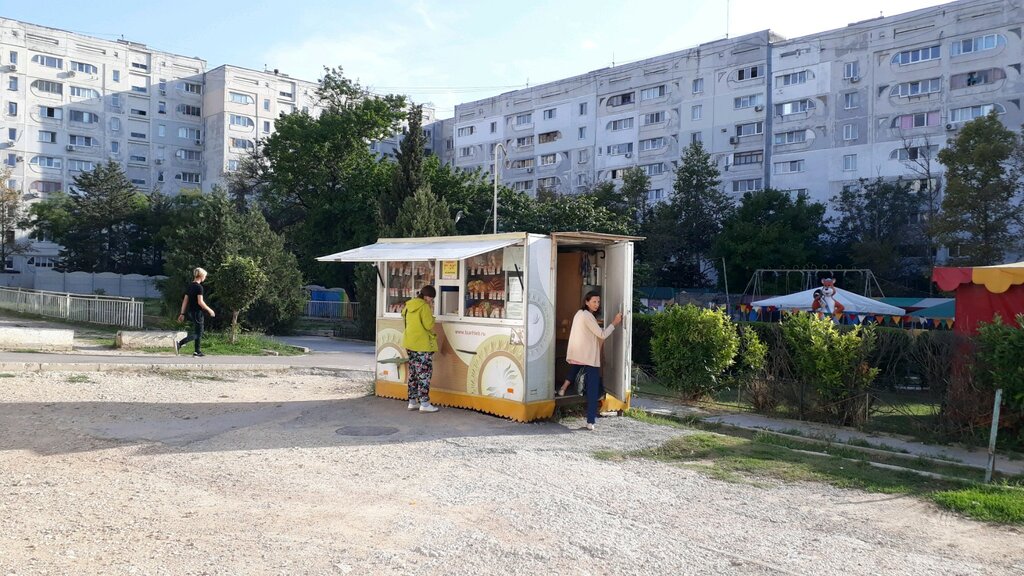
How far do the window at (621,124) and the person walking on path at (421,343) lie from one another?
195 ft

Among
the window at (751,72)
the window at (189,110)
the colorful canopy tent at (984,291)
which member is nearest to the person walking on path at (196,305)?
the colorful canopy tent at (984,291)

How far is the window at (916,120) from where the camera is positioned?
50531mm

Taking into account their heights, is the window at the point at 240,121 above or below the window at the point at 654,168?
above

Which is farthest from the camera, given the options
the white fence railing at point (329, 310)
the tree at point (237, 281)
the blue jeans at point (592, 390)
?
the white fence railing at point (329, 310)

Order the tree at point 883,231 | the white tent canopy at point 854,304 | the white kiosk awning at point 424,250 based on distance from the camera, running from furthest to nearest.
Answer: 1. the tree at point 883,231
2. the white tent canopy at point 854,304
3. the white kiosk awning at point 424,250

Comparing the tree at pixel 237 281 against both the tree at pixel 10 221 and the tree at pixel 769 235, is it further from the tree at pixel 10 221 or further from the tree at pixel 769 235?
the tree at pixel 10 221

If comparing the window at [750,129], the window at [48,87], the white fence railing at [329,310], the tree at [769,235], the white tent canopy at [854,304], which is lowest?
the white fence railing at [329,310]

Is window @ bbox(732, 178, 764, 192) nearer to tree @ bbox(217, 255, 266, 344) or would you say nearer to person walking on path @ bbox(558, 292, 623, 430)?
tree @ bbox(217, 255, 266, 344)

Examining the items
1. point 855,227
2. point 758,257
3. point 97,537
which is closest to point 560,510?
point 97,537

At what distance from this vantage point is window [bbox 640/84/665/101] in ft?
213

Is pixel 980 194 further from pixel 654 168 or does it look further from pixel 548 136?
pixel 548 136

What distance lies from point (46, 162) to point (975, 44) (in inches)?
3017

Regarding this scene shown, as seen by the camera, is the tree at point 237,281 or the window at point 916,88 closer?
the tree at point 237,281

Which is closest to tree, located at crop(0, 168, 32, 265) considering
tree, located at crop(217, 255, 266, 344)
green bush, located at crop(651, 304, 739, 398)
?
tree, located at crop(217, 255, 266, 344)
